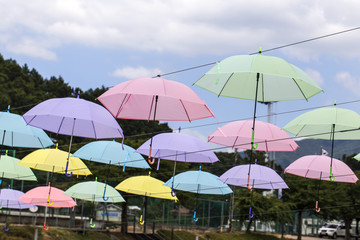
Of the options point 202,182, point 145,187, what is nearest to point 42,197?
point 145,187

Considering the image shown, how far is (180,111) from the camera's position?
10.9m

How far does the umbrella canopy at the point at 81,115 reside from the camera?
11.8m

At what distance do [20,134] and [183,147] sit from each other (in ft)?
15.1

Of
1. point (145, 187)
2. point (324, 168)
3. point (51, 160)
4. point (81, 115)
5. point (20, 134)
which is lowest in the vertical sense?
point (145, 187)

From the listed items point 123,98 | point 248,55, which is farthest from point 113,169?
point 248,55

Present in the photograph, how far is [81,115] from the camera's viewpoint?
11.7 meters

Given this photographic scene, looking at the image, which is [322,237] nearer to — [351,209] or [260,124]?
[351,209]

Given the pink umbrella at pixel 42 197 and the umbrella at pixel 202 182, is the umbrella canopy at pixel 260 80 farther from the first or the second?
the pink umbrella at pixel 42 197

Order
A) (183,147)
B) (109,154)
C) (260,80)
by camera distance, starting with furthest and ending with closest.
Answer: (109,154) → (183,147) → (260,80)

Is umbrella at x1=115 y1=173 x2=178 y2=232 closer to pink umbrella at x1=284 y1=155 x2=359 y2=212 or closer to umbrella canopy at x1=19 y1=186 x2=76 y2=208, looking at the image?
umbrella canopy at x1=19 y1=186 x2=76 y2=208

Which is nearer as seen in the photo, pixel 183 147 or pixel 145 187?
pixel 183 147

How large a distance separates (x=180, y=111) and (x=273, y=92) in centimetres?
190

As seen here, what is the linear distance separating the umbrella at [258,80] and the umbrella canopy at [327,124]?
2152mm

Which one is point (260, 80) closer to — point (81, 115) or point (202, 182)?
point (81, 115)
